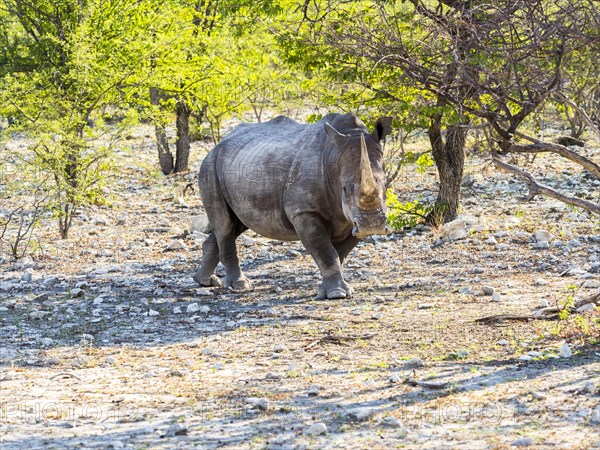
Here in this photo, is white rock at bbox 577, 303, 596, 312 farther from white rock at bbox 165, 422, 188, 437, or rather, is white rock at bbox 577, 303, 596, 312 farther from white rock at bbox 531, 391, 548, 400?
white rock at bbox 165, 422, 188, 437

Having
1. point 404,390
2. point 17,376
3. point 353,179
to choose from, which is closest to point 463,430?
point 404,390

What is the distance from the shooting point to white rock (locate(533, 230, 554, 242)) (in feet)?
44.0

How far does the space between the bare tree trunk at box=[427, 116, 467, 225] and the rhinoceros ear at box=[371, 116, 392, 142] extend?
4.05 m

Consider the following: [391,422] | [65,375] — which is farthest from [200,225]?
[391,422]

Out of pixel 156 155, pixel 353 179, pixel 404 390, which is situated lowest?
pixel 156 155

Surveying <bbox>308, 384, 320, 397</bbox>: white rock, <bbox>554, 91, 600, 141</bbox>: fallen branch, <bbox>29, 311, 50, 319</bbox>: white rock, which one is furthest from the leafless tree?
<bbox>29, 311, 50, 319</bbox>: white rock

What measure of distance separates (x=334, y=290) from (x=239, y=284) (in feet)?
5.16

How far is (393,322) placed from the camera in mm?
9289

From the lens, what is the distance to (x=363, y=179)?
32.4ft

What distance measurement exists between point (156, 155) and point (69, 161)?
37.8ft

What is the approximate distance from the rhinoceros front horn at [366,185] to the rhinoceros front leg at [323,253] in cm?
92

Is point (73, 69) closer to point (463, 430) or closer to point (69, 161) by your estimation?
point (69, 161)

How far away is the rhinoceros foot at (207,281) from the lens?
11988 mm

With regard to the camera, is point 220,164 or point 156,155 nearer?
point 220,164
